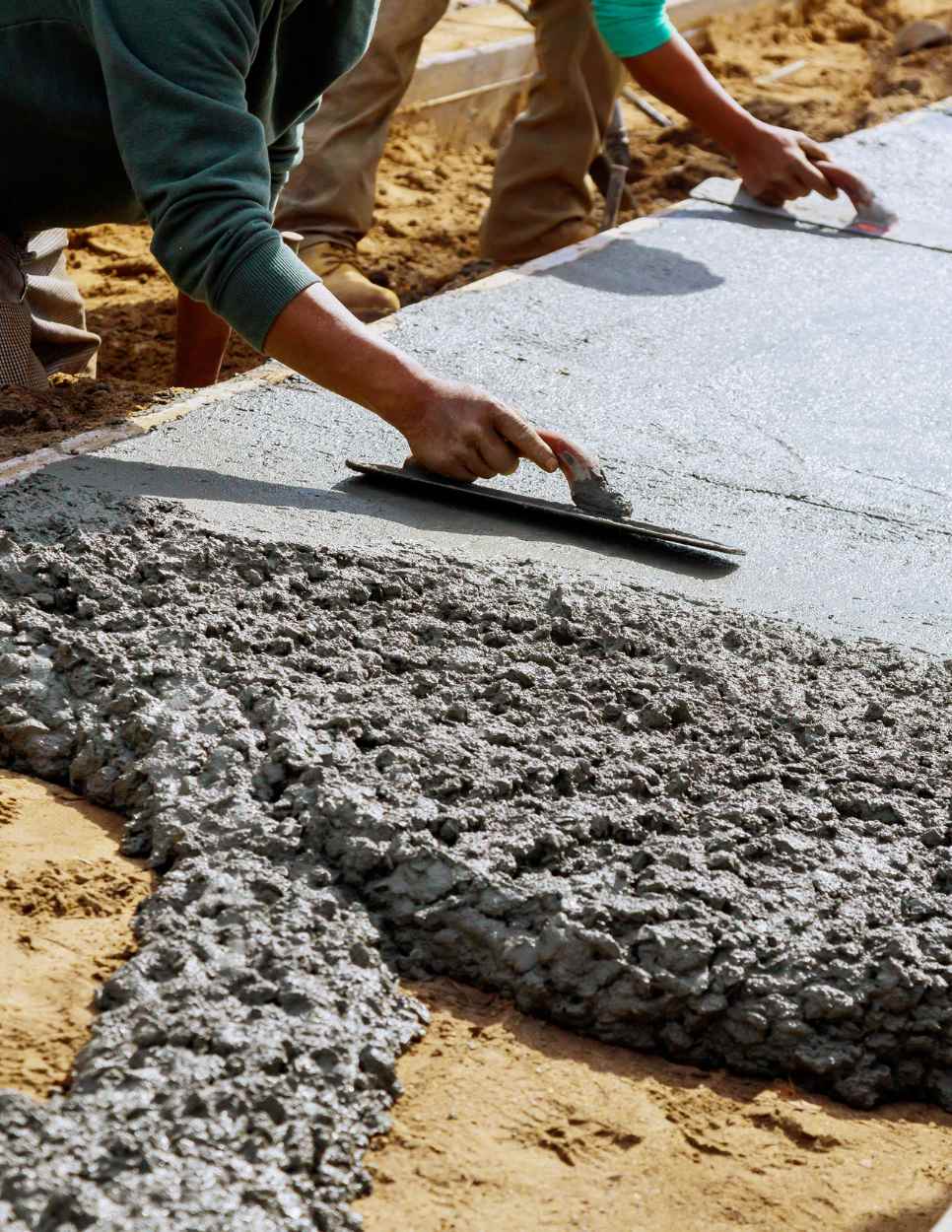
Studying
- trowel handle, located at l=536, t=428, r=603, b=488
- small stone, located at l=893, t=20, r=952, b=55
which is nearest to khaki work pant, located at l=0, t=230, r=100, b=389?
trowel handle, located at l=536, t=428, r=603, b=488

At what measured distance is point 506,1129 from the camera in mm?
1560

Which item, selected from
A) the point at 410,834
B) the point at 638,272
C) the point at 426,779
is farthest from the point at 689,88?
the point at 410,834

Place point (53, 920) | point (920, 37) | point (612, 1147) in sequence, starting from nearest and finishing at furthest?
1. point (612, 1147)
2. point (53, 920)
3. point (920, 37)

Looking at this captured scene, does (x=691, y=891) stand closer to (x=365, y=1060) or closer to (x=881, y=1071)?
(x=881, y=1071)

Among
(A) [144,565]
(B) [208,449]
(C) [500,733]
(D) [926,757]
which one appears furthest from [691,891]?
(B) [208,449]

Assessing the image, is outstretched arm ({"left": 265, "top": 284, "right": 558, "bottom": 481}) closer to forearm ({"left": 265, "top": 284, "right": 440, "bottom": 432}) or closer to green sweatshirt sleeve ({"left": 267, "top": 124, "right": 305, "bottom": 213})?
forearm ({"left": 265, "top": 284, "right": 440, "bottom": 432})

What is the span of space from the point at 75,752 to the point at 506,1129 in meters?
0.77

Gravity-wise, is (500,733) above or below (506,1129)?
above

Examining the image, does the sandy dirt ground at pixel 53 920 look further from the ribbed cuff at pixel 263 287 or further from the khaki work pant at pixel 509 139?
the khaki work pant at pixel 509 139

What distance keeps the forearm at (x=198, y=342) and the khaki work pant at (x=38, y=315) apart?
241 mm

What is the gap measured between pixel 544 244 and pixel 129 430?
2820mm

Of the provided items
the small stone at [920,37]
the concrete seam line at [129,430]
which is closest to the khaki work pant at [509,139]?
the concrete seam line at [129,430]

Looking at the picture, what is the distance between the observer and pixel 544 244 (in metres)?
5.26

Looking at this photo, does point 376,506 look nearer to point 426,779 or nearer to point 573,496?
point 573,496
